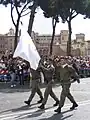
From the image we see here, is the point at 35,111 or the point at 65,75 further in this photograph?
the point at 65,75

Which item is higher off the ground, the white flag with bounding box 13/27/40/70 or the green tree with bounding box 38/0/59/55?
the green tree with bounding box 38/0/59/55

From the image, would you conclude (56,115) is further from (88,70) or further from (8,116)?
(88,70)

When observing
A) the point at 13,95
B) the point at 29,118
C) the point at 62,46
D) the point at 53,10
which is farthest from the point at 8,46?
the point at 29,118

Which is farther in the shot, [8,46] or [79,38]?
[8,46]

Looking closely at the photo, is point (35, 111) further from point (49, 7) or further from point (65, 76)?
point (49, 7)

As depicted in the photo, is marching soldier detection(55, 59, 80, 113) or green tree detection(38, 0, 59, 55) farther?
green tree detection(38, 0, 59, 55)

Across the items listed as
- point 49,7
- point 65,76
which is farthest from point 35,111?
point 49,7

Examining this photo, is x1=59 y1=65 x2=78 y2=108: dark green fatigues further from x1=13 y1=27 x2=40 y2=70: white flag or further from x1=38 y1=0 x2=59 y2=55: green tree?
x1=38 y1=0 x2=59 y2=55: green tree

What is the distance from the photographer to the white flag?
40.5 ft

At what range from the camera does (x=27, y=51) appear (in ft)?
40.8

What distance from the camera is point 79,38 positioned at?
78.2m

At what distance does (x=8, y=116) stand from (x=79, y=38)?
6763 cm

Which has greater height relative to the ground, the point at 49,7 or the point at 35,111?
the point at 49,7

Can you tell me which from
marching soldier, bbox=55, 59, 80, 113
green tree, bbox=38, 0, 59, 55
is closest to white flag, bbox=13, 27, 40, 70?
marching soldier, bbox=55, 59, 80, 113
